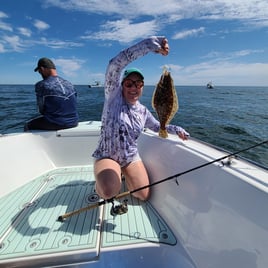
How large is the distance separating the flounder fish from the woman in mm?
215

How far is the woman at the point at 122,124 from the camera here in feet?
6.34

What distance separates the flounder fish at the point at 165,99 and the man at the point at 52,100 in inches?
69.1

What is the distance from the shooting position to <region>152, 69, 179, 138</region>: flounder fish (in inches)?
88.0

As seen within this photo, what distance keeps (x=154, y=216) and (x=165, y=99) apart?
134 centimetres

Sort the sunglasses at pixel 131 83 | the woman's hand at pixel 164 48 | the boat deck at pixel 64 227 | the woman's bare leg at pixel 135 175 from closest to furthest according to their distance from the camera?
the boat deck at pixel 64 227 < the woman's hand at pixel 164 48 < the sunglasses at pixel 131 83 < the woman's bare leg at pixel 135 175

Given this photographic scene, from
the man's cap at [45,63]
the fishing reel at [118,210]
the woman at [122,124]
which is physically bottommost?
the fishing reel at [118,210]

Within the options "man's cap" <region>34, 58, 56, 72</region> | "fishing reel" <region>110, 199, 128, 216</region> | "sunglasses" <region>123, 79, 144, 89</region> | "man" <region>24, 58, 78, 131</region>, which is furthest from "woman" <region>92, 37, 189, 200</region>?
"man's cap" <region>34, 58, 56, 72</region>

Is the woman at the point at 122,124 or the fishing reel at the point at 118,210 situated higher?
the woman at the point at 122,124

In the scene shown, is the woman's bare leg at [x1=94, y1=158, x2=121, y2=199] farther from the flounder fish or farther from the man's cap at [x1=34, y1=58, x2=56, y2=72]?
the man's cap at [x1=34, y1=58, x2=56, y2=72]

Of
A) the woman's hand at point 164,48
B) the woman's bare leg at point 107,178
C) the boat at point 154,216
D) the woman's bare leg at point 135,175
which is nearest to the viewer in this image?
the boat at point 154,216

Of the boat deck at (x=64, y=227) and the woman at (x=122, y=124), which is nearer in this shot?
the boat deck at (x=64, y=227)

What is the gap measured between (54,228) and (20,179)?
1178mm

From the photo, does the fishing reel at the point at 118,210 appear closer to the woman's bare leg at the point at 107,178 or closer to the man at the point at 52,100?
the woman's bare leg at the point at 107,178

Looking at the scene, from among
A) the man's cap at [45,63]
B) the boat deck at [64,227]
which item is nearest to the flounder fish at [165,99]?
the boat deck at [64,227]
